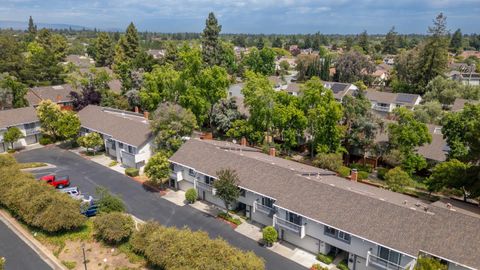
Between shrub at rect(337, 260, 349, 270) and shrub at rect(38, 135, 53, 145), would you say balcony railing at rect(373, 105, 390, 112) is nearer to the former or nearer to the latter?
shrub at rect(337, 260, 349, 270)

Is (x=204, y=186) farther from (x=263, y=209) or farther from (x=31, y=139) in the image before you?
(x=31, y=139)

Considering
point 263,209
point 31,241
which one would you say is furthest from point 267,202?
point 31,241

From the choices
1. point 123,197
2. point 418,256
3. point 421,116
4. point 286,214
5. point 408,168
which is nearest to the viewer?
point 418,256

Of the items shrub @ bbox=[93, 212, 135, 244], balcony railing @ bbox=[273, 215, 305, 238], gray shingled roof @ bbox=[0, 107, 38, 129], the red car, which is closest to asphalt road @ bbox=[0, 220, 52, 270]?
shrub @ bbox=[93, 212, 135, 244]

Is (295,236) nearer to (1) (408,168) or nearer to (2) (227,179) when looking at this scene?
(2) (227,179)

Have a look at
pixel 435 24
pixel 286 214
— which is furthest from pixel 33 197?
pixel 435 24

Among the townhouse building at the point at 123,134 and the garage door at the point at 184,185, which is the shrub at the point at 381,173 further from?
the townhouse building at the point at 123,134
